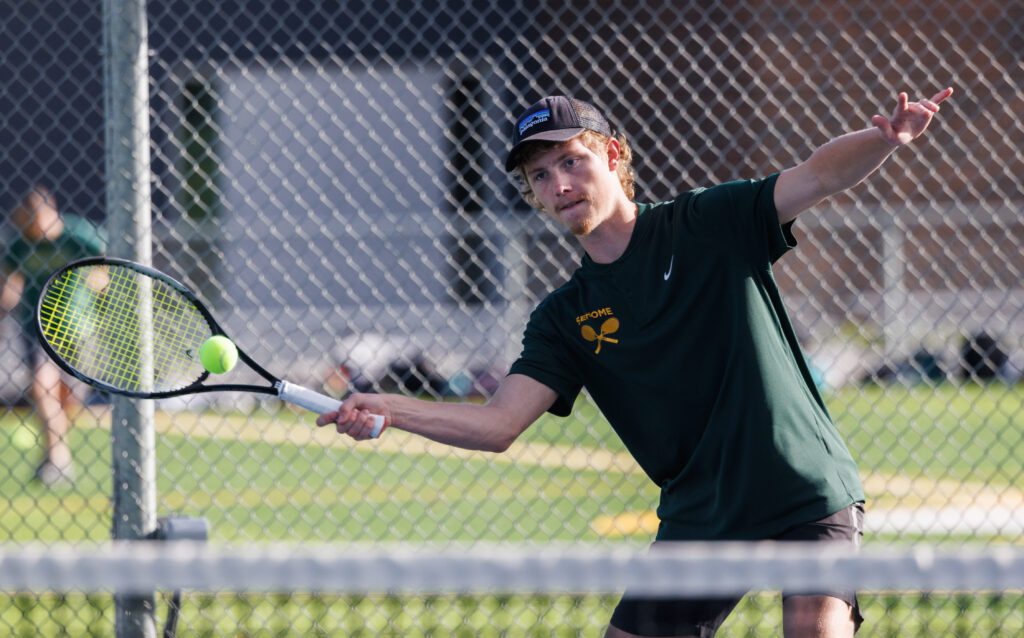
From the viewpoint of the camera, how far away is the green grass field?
468 centimetres

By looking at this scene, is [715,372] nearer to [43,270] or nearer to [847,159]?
[847,159]

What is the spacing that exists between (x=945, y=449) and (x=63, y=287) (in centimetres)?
711

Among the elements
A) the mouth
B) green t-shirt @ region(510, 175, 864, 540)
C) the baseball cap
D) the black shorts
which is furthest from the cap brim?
the black shorts

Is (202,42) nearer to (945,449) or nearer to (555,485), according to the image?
(555,485)

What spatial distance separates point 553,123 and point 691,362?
0.65 meters

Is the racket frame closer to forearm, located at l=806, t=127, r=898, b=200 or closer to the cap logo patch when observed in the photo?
the cap logo patch

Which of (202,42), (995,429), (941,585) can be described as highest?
(202,42)

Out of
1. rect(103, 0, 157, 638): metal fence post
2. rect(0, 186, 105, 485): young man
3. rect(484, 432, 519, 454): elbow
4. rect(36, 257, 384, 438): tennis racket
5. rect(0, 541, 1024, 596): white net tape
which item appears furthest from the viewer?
rect(0, 186, 105, 485): young man

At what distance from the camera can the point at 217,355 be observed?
317 centimetres

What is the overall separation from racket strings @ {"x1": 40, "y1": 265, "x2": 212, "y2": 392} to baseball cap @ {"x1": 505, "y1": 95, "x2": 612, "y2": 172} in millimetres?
1190

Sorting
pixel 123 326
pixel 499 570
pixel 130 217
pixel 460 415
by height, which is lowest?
pixel 499 570

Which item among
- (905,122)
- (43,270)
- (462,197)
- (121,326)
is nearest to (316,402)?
(121,326)

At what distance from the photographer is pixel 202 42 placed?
11367 millimetres

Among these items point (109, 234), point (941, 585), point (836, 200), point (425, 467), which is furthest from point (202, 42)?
point (941, 585)
